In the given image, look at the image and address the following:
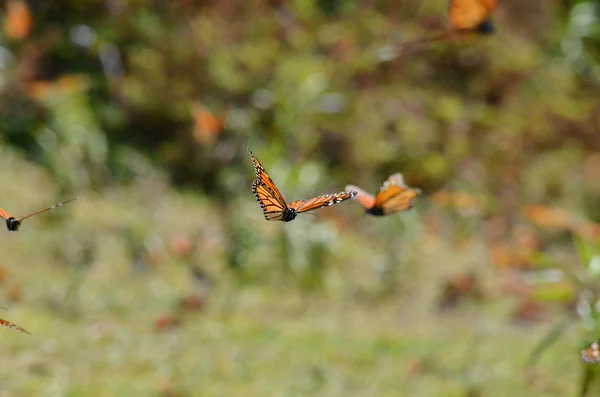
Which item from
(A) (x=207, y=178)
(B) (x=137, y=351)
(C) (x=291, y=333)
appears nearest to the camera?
(B) (x=137, y=351)

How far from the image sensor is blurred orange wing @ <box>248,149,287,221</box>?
2.21ft

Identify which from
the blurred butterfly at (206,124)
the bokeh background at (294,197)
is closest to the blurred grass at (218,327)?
the bokeh background at (294,197)

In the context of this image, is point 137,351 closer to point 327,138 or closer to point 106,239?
point 106,239

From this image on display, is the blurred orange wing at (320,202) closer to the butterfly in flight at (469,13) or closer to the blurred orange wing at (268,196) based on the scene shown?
the blurred orange wing at (268,196)

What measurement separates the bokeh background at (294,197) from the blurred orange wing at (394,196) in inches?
42.3

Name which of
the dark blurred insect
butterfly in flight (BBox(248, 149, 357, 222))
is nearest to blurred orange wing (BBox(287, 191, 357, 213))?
butterfly in flight (BBox(248, 149, 357, 222))

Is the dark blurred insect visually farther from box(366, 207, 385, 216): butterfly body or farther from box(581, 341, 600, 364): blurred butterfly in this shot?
box(366, 207, 385, 216): butterfly body

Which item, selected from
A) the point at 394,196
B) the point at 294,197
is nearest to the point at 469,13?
the point at 394,196

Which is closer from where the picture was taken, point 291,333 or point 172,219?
point 291,333

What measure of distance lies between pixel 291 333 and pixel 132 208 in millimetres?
1228

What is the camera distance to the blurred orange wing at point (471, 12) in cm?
122

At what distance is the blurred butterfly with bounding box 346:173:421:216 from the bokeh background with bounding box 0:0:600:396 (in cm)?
108

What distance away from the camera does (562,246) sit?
4.43 metres

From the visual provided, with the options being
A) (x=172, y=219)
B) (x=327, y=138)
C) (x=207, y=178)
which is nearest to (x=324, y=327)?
(x=172, y=219)
